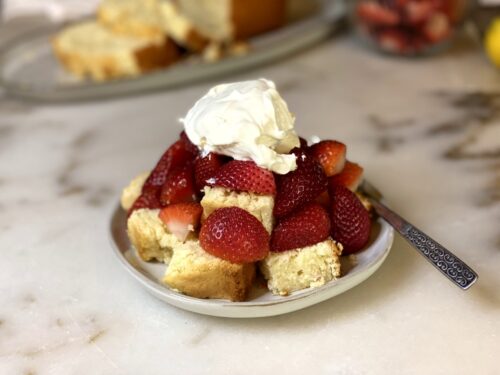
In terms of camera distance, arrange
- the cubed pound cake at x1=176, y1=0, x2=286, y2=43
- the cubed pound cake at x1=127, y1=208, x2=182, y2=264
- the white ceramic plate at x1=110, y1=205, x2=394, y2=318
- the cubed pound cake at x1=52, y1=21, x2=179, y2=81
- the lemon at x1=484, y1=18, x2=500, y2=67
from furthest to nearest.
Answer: the cubed pound cake at x1=176, y1=0, x2=286, y2=43
the cubed pound cake at x1=52, y1=21, x2=179, y2=81
the lemon at x1=484, y1=18, x2=500, y2=67
the cubed pound cake at x1=127, y1=208, x2=182, y2=264
the white ceramic plate at x1=110, y1=205, x2=394, y2=318

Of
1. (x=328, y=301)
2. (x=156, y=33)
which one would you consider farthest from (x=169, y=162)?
(x=156, y=33)

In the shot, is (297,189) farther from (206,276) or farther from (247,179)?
(206,276)

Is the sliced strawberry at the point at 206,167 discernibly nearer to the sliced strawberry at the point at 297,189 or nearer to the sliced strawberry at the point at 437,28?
the sliced strawberry at the point at 297,189

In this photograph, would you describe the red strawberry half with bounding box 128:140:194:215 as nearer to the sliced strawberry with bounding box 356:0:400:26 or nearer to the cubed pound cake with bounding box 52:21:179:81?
the cubed pound cake with bounding box 52:21:179:81

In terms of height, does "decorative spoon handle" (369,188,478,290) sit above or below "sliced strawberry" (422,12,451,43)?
above

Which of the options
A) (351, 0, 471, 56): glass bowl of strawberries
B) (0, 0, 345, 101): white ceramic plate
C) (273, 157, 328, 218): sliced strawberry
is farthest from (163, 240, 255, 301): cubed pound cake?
(351, 0, 471, 56): glass bowl of strawberries

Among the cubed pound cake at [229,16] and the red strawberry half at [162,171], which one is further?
the cubed pound cake at [229,16]

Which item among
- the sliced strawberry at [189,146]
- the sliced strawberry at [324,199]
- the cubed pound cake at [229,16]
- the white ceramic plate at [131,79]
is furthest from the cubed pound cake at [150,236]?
the cubed pound cake at [229,16]
